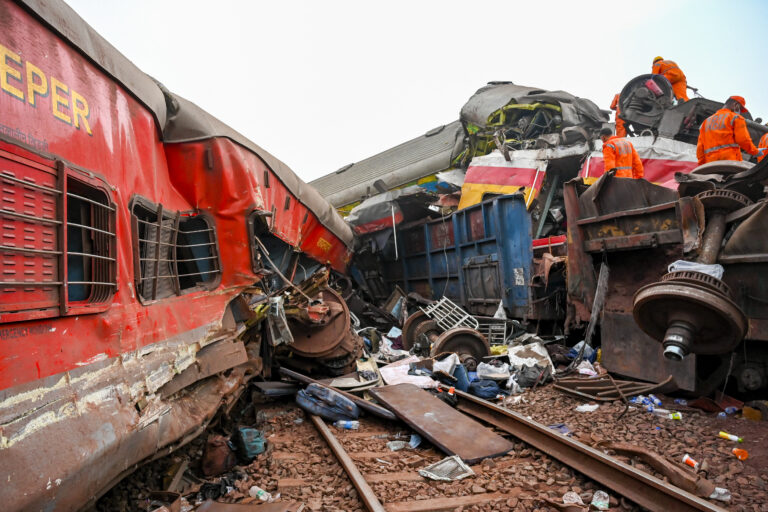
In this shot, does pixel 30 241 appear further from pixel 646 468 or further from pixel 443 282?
pixel 443 282

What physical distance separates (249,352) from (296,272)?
270cm

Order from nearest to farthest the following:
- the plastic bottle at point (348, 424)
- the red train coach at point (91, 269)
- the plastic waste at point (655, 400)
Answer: the red train coach at point (91, 269) → the plastic waste at point (655, 400) → the plastic bottle at point (348, 424)

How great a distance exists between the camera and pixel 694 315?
116 inches

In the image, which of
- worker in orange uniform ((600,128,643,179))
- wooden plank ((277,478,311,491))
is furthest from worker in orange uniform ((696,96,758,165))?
wooden plank ((277,478,311,491))

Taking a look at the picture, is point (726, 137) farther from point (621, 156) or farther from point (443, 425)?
point (443, 425)

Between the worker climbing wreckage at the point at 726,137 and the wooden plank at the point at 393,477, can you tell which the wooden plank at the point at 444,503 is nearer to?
the wooden plank at the point at 393,477

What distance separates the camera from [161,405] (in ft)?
8.38

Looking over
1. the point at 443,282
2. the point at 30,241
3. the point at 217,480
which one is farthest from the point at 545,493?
the point at 443,282

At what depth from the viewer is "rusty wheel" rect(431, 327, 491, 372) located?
5961mm

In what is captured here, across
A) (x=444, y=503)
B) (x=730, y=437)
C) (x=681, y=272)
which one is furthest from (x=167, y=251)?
(x=730, y=437)

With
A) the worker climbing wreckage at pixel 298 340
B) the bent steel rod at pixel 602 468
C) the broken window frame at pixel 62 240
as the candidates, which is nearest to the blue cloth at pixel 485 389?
the worker climbing wreckage at pixel 298 340

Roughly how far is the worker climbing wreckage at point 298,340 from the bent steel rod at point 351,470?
0.03 meters

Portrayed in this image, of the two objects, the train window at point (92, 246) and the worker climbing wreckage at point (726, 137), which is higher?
the worker climbing wreckage at point (726, 137)

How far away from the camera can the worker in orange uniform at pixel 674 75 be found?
32.3 feet
